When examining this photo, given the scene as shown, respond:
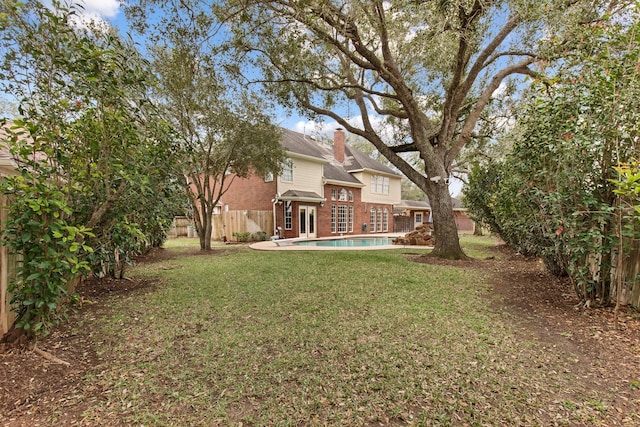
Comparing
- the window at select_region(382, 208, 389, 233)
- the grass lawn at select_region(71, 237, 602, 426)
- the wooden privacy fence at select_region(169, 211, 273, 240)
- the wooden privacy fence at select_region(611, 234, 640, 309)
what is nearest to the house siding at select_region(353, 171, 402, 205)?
the window at select_region(382, 208, 389, 233)

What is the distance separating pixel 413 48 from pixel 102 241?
9.50 metres

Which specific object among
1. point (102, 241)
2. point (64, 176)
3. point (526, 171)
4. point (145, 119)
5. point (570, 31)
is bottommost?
point (102, 241)

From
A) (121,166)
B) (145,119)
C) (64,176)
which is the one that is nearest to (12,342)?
(64,176)

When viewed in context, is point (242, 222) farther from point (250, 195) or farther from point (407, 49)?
point (407, 49)

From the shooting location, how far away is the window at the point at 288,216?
1875 centimetres

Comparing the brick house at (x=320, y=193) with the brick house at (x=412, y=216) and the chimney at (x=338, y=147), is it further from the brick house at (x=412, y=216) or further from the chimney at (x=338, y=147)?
the brick house at (x=412, y=216)

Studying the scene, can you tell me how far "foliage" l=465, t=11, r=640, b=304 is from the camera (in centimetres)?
381

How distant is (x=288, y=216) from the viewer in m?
18.9

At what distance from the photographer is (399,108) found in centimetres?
1236

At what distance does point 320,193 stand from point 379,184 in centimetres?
724

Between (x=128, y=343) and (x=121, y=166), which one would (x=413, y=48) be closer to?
(x=121, y=166)

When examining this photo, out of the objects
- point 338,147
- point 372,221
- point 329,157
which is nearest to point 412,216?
point 372,221

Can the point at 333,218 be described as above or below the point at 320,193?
below

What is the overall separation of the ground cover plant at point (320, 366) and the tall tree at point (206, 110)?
4695mm
